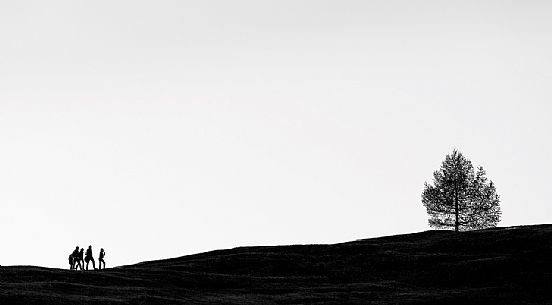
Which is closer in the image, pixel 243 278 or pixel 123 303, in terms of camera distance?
pixel 123 303

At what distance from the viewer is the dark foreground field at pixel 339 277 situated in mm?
58875

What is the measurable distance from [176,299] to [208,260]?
69.6 ft

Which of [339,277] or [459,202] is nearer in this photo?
[339,277]

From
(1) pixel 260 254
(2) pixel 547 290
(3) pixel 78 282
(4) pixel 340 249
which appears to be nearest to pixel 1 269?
(3) pixel 78 282

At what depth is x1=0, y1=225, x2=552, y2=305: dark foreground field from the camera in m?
58.9

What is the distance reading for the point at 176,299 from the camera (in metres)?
58.1

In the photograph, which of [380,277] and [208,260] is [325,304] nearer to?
[380,277]

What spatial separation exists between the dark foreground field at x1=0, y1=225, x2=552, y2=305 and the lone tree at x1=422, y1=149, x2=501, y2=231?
800 inches

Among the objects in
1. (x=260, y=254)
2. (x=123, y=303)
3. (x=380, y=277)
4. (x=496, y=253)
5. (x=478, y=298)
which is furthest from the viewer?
(x=260, y=254)

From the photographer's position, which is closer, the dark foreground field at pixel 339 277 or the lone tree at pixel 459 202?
the dark foreground field at pixel 339 277

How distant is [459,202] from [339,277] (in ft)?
135

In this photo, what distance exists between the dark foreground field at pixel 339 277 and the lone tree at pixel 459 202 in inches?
800

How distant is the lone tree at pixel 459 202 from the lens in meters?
109

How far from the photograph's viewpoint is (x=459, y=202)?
109 meters
